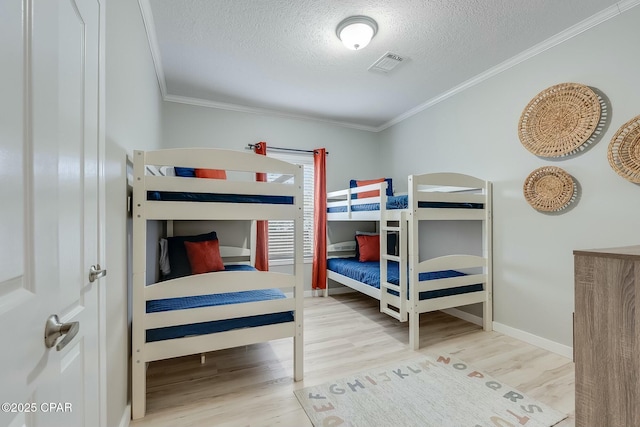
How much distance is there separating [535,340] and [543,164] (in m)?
1.50

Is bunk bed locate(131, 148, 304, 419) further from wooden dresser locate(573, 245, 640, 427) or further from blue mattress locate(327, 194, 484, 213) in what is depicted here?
wooden dresser locate(573, 245, 640, 427)

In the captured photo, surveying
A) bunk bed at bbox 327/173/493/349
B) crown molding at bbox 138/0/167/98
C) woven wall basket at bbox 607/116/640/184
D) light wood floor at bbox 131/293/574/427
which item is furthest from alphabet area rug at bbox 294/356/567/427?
crown molding at bbox 138/0/167/98

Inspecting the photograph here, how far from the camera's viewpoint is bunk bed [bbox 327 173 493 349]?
2.34 m

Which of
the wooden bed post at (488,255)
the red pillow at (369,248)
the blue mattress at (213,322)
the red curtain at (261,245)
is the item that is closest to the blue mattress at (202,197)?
the blue mattress at (213,322)

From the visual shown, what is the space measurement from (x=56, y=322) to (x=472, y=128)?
3390mm

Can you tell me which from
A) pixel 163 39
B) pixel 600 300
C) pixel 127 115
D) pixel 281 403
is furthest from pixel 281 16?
pixel 281 403

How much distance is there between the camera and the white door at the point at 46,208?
1.59ft

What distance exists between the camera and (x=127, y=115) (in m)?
1.55

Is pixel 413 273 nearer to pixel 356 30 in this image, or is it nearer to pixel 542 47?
pixel 356 30

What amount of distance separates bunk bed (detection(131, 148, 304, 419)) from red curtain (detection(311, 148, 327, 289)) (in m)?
1.81

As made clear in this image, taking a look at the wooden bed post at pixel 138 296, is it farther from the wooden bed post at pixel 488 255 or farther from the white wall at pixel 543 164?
the white wall at pixel 543 164

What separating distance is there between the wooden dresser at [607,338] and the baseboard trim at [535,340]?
1.53m

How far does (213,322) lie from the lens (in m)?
1.70

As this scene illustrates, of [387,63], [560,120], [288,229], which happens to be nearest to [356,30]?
[387,63]
